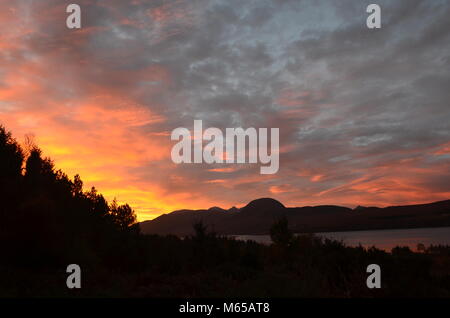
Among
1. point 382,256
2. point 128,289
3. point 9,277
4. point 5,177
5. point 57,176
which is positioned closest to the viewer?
point 128,289

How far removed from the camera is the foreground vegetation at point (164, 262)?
1315 centimetres

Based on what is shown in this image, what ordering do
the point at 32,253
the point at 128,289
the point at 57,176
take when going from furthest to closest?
the point at 57,176 → the point at 32,253 → the point at 128,289

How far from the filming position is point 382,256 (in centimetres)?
1802

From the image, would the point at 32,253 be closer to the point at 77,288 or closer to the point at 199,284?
the point at 77,288

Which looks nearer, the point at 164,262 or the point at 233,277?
the point at 233,277

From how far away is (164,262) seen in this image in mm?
22594

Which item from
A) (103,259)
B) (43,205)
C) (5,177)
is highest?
(5,177)

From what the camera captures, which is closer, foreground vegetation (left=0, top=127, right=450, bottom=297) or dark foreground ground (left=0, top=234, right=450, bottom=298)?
dark foreground ground (left=0, top=234, right=450, bottom=298)

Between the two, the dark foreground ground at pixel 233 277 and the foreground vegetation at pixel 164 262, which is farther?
the foreground vegetation at pixel 164 262

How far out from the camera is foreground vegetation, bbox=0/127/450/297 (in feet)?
43.1
